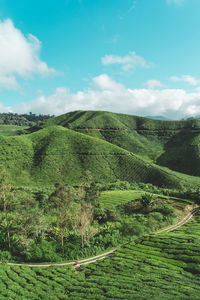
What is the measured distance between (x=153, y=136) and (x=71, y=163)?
9173 cm

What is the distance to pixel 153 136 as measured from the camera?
15850 cm

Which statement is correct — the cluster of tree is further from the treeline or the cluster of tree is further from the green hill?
→ the green hill

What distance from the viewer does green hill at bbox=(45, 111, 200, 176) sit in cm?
11962

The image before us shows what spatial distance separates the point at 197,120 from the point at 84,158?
122864 mm

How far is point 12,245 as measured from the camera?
31.2 m

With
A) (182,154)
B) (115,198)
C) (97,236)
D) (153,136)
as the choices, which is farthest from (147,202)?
(153,136)

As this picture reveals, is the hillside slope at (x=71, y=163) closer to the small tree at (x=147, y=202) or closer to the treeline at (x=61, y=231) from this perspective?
the small tree at (x=147, y=202)

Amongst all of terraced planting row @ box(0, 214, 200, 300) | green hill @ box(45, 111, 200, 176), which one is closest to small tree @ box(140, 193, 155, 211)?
terraced planting row @ box(0, 214, 200, 300)

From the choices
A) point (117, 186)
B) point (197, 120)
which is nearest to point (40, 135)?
point (117, 186)

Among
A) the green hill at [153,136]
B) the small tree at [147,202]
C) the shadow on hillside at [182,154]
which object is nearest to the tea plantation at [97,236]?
the small tree at [147,202]

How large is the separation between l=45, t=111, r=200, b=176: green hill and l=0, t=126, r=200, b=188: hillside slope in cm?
2607

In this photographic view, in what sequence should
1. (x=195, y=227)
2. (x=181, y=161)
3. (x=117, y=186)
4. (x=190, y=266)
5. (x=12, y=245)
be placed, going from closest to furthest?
(x=190, y=266) → (x=12, y=245) → (x=195, y=227) → (x=117, y=186) → (x=181, y=161)

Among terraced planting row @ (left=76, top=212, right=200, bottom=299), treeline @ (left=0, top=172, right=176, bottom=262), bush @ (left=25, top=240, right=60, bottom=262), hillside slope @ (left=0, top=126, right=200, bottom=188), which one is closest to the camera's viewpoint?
terraced planting row @ (left=76, top=212, right=200, bottom=299)

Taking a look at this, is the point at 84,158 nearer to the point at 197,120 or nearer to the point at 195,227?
the point at 195,227
